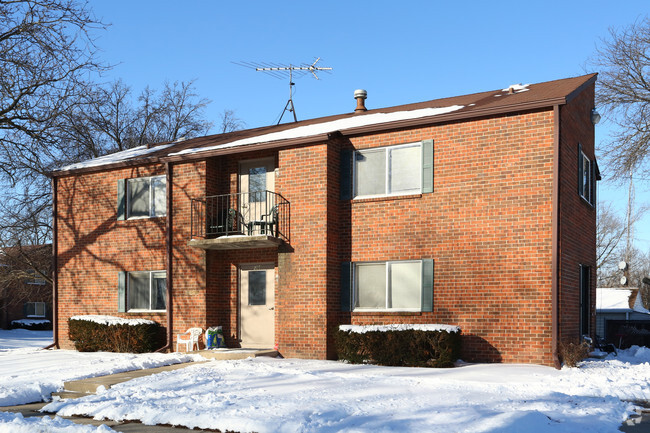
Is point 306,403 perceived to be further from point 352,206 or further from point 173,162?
point 173,162

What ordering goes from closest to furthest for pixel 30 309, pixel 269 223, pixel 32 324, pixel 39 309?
1. pixel 269 223
2. pixel 32 324
3. pixel 30 309
4. pixel 39 309

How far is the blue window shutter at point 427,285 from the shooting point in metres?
14.0

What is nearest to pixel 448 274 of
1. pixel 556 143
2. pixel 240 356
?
pixel 556 143

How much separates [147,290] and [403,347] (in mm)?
7971

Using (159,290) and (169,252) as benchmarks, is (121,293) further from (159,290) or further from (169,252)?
(169,252)

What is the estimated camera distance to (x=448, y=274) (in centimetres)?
1392

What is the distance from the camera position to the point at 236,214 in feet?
54.7

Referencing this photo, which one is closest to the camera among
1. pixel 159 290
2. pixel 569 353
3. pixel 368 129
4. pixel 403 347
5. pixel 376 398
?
pixel 376 398

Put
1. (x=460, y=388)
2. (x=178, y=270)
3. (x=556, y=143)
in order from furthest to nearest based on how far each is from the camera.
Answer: (x=178, y=270)
(x=556, y=143)
(x=460, y=388)

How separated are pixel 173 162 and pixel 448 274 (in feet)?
26.5

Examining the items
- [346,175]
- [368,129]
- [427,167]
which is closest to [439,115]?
[427,167]

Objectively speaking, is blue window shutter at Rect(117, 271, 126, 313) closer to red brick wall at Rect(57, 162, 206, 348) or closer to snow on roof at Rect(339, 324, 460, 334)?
red brick wall at Rect(57, 162, 206, 348)

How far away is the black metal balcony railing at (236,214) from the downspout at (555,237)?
6.24 meters

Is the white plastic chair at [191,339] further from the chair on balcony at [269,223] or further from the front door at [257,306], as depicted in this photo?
the chair on balcony at [269,223]
